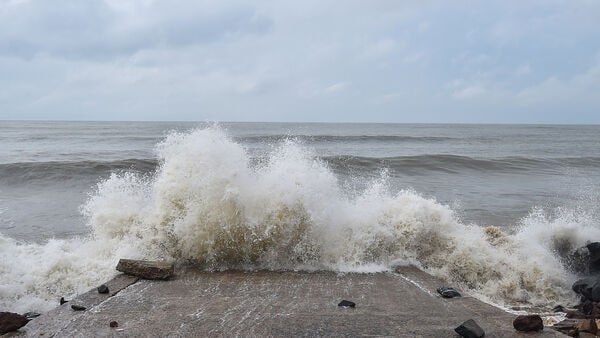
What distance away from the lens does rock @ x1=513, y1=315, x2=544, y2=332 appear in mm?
3808

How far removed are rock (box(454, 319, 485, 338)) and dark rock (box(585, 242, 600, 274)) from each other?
142 inches

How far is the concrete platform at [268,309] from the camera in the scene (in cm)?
377

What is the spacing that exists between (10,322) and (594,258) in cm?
674

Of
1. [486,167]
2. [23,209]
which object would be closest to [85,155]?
[23,209]

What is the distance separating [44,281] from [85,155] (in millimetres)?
17378

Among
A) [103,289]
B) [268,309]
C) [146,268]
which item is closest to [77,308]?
[103,289]

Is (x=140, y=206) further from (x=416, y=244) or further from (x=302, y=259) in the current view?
(x=416, y=244)

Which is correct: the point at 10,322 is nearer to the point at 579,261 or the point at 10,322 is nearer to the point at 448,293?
the point at 448,293

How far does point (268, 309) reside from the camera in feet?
14.0

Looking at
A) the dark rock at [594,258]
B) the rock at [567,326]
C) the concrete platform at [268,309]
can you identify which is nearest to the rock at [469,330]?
the concrete platform at [268,309]

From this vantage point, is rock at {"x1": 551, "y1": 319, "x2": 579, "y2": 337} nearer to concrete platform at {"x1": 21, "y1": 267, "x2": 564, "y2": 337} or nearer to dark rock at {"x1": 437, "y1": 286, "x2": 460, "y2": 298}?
concrete platform at {"x1": 21, "y1": 267, "x2": 564, "y2": 337}

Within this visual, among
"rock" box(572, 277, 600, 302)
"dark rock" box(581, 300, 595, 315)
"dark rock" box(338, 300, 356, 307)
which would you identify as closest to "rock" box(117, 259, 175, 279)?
"dark rock" box(338, 300, 356, 307)

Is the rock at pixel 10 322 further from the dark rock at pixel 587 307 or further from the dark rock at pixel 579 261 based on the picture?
the dark rock at pixel 579 261

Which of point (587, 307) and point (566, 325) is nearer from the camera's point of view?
point (566, 325)
